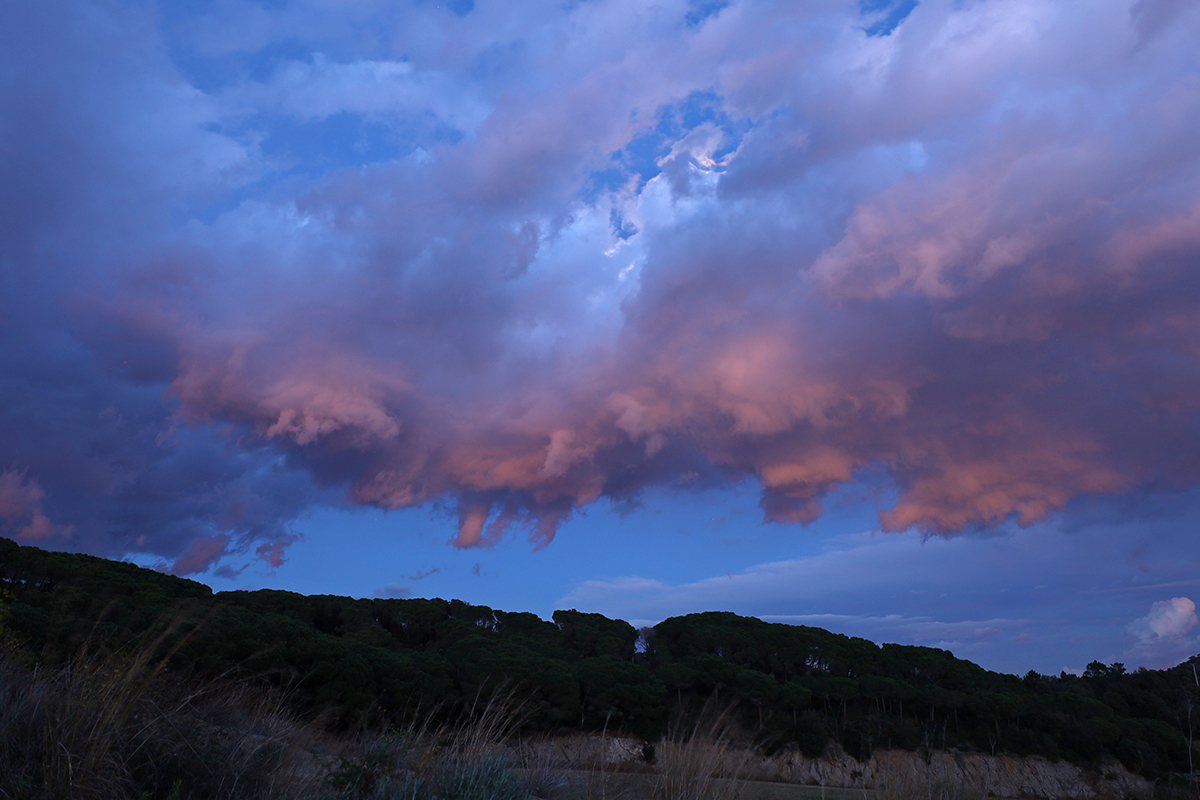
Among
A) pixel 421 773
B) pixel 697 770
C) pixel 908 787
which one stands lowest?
pixel 421 773

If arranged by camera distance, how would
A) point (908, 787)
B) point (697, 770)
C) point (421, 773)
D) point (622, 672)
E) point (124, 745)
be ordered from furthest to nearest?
1. point (622, 672)
2. point (908, 787)
3. point (697, 770)
4. point (421, 773)
5. point (124, 745)

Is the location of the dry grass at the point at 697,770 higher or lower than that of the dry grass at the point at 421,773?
higher

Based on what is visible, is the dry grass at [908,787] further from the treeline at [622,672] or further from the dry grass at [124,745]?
the treeline at [622,672]

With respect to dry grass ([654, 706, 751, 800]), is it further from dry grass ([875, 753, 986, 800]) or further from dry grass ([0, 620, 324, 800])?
dry grass ([0, 620, 324, 800])

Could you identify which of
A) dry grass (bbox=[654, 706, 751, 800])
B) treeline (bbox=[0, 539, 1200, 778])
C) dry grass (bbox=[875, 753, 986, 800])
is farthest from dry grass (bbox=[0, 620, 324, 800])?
treeline (bbox=[0, 539, 1200, 778])

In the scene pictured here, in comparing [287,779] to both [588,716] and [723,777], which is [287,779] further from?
[588,716]

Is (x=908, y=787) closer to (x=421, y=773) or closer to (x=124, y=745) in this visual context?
(x=421, y=773)

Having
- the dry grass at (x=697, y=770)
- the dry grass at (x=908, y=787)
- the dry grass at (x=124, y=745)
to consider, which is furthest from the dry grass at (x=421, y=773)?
the dry grass at (x=908, y=787)

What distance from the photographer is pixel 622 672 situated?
35.3 meters

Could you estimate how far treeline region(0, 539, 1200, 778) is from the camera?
2564 centimetres

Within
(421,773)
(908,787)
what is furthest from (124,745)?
(908,787)

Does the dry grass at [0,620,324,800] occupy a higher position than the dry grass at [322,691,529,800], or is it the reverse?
the dry grass at [0,620,324,800]

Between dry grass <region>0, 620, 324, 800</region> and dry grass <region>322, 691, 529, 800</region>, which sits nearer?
dry grass <region>0, 620, 324, 800</region>

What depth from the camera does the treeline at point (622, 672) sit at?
2564 centimetres
